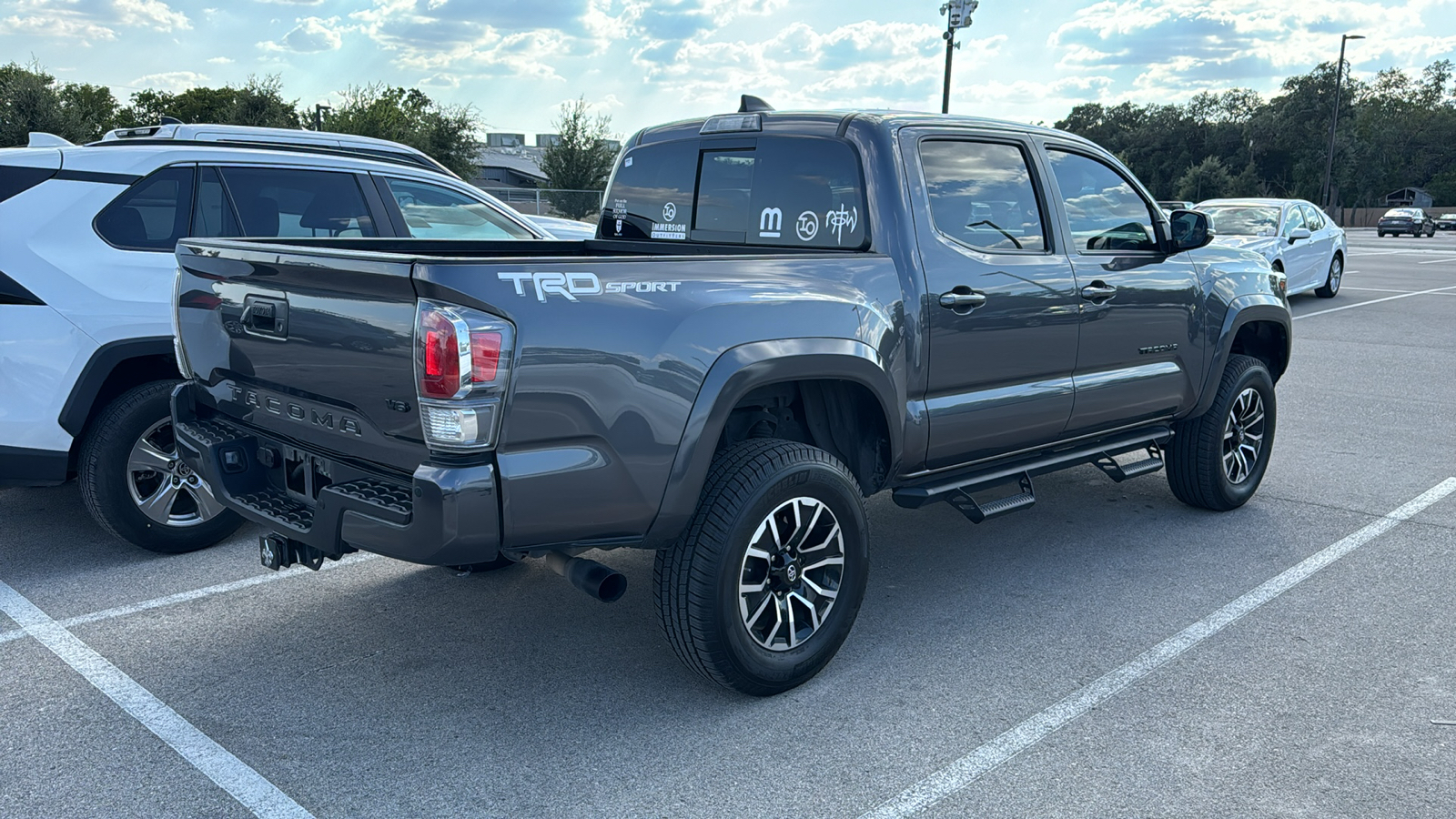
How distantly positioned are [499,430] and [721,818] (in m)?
1.22

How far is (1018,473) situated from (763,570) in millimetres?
1539

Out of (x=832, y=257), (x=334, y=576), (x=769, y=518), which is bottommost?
(x=334, y=576)

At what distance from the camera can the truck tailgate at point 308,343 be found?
9.97 ft

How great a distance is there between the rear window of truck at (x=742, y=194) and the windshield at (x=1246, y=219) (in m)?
11.6

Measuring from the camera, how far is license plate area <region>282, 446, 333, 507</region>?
11.3 feet

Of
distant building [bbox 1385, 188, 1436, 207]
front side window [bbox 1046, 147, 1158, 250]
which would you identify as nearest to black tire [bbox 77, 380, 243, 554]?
front side window [bbox 1046, 147, 1158, 250]

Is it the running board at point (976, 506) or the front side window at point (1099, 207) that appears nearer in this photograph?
the running board at point (976, 506)

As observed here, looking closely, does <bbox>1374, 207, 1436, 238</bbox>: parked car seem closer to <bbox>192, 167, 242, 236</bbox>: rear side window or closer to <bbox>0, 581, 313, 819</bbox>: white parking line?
<bbox>192, 167, 242, 236</bbox>: rear side window

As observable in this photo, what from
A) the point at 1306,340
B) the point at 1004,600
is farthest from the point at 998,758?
the point at 1306,340

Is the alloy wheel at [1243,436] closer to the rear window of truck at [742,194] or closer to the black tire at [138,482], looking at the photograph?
the rear window of truck at [742,194]

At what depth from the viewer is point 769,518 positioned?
3582mm

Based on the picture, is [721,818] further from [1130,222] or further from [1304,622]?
[1130,222]

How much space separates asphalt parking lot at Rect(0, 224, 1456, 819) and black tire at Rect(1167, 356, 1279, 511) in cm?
18

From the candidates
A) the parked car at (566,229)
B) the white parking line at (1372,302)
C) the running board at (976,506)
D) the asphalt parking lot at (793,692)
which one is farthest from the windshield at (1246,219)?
the running board at (976,506)
